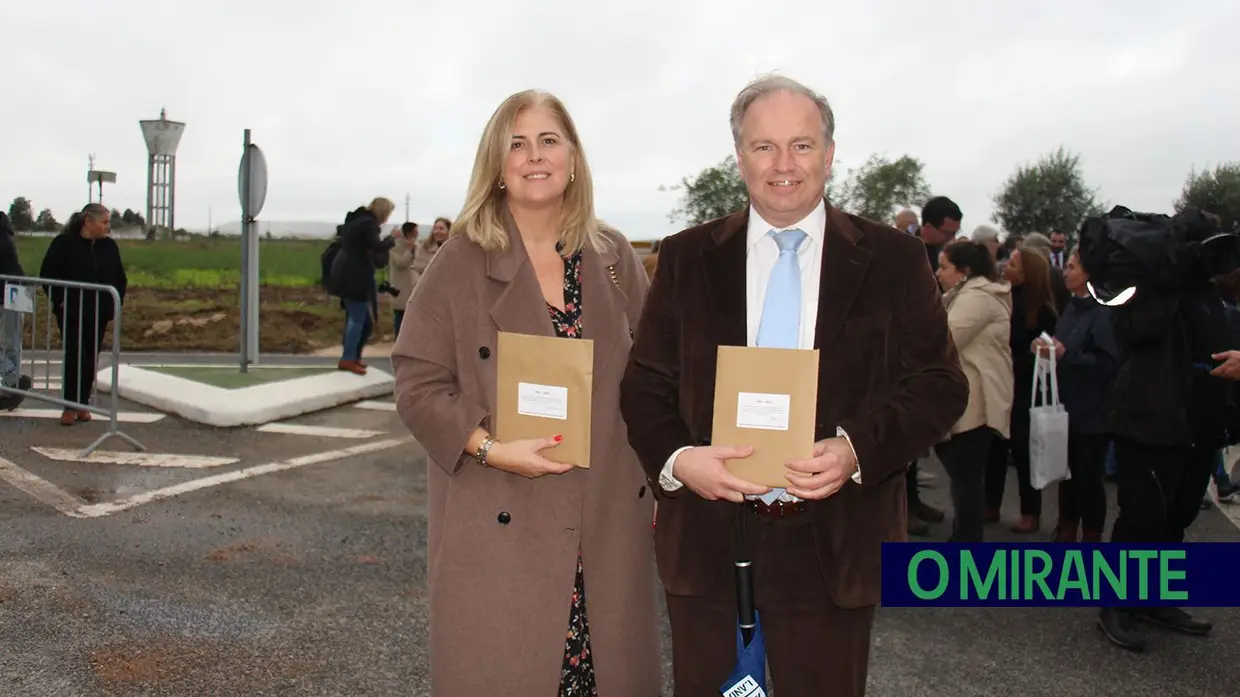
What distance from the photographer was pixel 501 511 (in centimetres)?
273

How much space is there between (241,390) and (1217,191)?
30253 mm

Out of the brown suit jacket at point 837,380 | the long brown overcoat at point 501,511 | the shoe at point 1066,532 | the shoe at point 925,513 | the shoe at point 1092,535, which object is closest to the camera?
the brown suit jacket at point 837,380

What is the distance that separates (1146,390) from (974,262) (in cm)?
188

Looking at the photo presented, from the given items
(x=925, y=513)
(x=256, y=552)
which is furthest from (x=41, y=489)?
(x=925, y=513)

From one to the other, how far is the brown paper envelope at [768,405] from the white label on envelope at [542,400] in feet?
1.50

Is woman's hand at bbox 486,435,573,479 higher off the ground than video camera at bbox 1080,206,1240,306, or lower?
lower

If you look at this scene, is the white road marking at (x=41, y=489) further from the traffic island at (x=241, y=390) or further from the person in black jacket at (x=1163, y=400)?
the person in black jacket at (x=1163, y=400)

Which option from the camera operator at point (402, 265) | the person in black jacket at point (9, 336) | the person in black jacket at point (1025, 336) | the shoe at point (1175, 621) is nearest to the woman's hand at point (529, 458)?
the shoe at point (1175, 621)

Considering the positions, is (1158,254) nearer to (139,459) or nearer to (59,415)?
(139,459)

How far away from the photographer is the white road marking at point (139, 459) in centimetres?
809

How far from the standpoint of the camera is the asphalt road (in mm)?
4309

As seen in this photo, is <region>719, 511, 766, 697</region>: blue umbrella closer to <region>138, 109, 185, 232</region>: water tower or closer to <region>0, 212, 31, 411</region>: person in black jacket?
<region>0, 212, 31, 411</region>: person in black jacket

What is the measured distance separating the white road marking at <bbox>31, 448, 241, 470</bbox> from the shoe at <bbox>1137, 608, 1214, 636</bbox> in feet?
21.0

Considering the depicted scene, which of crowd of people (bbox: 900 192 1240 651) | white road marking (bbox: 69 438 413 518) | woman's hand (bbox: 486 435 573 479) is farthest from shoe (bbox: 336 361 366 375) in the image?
woman's hand (bbox: 486 435 573 479)
